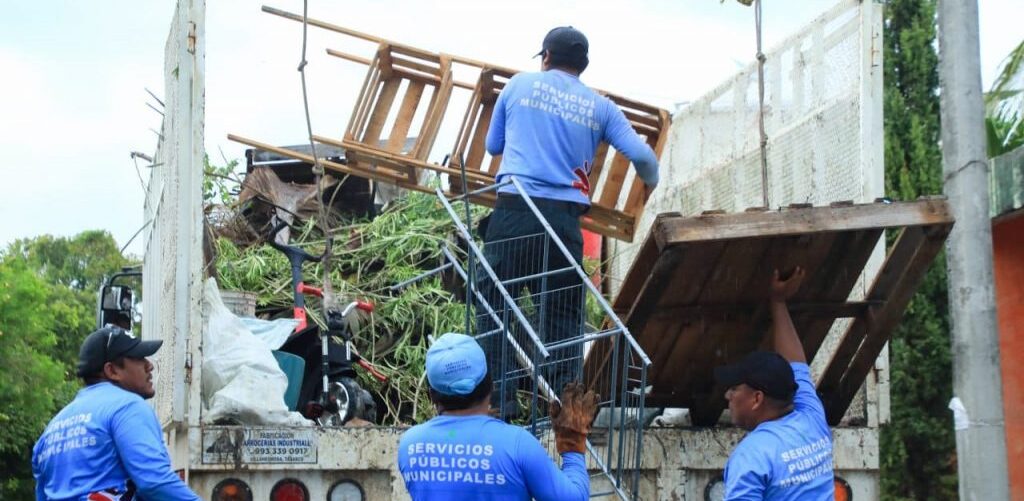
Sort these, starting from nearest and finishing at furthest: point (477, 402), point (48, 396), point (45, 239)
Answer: point (477, 402), point (48, 396), point (45, 239)

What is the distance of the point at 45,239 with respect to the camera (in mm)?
39219

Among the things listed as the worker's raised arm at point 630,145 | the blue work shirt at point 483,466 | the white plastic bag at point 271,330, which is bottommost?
the blue work shirt at point 483,466

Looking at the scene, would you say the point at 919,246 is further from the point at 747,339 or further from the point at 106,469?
the point at 106,469

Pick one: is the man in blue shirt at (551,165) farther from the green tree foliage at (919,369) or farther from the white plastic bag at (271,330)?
the green tree foliage at (919,369)

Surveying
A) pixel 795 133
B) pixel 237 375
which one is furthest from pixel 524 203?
pixel 795 133

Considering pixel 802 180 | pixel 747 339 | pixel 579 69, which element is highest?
pixel 579 69

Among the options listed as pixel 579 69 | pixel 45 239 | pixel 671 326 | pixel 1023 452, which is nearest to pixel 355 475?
pixel 671 326

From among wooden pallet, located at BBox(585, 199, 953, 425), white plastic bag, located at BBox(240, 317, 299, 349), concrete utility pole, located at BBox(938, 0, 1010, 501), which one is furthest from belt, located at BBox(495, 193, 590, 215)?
concrete utility pole, located at BBox(938, 0, 1010, 501)

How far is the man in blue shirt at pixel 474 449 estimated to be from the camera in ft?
12.2

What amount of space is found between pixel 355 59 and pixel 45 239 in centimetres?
3455

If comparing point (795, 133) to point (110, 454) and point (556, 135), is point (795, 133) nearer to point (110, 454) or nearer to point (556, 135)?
point (556, 135)

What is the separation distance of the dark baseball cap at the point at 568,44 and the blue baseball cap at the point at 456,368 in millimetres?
1930

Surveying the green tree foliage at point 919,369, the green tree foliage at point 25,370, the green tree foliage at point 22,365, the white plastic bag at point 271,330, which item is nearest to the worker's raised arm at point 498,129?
the white plastic bag at point 271,330

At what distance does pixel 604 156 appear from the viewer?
643 centimetres
